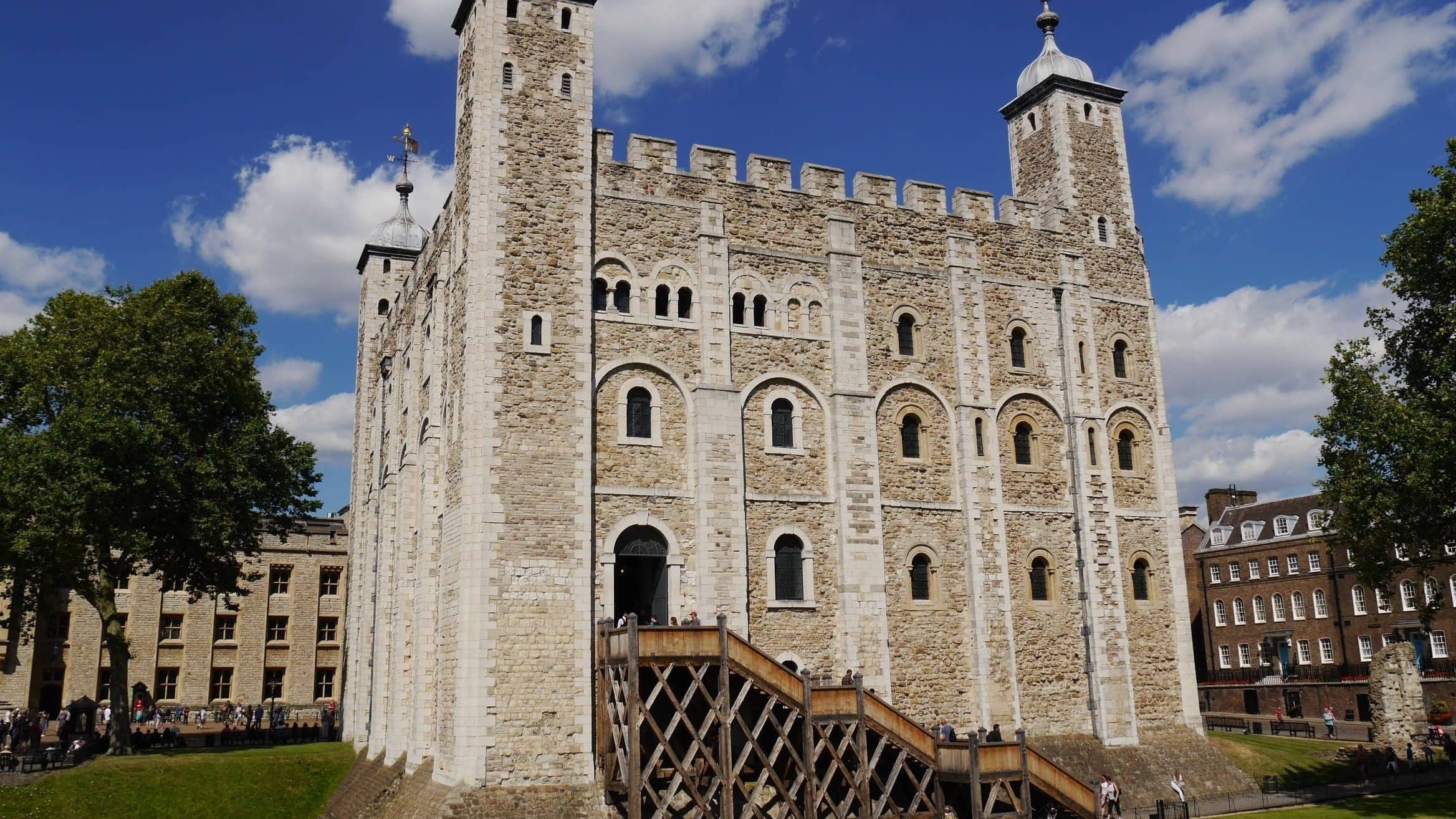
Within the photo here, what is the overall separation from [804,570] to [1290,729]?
88.2 feet

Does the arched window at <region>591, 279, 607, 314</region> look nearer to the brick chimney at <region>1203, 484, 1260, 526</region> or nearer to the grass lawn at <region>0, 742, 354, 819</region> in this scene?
the grass lawn at <region>0, 742, 354, 819</region>

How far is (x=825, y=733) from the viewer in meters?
22.2

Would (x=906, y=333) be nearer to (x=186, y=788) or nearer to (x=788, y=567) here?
(x=788, y=567)

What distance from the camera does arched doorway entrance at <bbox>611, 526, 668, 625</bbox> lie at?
2483 centimetres

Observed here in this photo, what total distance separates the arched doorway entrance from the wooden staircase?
210 cm

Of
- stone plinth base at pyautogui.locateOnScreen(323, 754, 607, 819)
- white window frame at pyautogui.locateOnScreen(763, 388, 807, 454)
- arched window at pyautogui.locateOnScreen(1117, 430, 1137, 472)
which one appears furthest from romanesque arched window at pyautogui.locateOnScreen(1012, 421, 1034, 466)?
stone plinth base at pyautogui.locateOnScreen(323, 754, 607, 819)

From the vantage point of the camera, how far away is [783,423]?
27.2 m

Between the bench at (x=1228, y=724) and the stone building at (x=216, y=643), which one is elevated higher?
the stone building at (x=216, y=643)

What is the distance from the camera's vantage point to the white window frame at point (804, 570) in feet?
84.5

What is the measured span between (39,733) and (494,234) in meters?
20.5

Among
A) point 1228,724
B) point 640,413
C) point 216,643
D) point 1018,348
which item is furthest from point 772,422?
point 216,643

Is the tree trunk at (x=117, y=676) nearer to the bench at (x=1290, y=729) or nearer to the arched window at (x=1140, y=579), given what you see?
the arched window at (x=1140, y=579)

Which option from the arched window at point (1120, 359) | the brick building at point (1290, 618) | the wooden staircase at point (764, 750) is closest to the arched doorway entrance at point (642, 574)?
the wooden staircase at point (764, 750)

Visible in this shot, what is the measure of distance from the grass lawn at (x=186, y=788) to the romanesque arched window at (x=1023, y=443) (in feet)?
67.4
